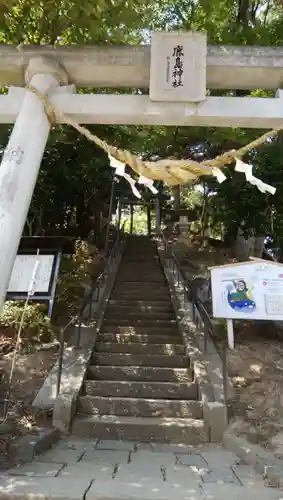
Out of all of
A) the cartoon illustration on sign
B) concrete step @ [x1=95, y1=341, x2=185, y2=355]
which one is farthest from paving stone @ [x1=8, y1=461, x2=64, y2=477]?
the cartoon illustration on sign

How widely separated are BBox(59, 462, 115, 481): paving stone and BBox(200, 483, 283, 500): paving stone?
992 millimetres

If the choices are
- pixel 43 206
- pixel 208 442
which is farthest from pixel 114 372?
pixel 43 206

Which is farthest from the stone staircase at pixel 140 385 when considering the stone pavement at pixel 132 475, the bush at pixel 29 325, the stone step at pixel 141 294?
the bush at pixel 29 325

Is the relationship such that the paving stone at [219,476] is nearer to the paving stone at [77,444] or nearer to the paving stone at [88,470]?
the paving stone at [88,470]

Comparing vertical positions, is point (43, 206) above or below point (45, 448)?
above

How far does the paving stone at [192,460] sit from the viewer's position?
16.5ft

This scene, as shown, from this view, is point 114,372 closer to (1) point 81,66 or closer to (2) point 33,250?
(2) point 33,250

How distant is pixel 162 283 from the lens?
13.3 meters

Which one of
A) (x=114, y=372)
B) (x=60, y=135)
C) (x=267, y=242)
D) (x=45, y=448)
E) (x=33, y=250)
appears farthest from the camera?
(x=267, y=242)

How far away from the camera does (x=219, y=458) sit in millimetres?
5363

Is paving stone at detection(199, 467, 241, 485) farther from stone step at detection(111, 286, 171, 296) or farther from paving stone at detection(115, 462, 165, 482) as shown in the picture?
stone step at detection(111, 286, 171, 296)

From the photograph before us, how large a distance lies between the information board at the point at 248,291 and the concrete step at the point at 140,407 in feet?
7.11

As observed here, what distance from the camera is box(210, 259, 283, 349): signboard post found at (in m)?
8.16

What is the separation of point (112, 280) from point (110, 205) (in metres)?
5.37
